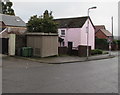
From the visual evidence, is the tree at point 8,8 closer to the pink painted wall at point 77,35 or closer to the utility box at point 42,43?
the pink painted wall at point 77,35

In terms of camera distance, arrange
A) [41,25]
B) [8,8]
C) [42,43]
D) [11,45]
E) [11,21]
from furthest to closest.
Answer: [8,8], [11,21], [41,25], [11,45], [42,43]

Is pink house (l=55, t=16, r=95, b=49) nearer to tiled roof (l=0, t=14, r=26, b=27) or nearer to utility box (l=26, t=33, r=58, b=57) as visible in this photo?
tiled roof (l=0, t=14, r=26, b=27)

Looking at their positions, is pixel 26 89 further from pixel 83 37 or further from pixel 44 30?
pixel 83 37

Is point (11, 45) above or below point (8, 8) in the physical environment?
below

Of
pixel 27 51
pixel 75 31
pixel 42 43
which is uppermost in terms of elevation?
pixel 75 31

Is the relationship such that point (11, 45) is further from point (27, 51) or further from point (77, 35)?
point (77, 35)

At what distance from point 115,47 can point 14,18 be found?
2292 cm

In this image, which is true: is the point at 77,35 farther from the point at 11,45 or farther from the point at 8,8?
the point at 8,8

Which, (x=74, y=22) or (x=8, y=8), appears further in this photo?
(x=8, y=8)

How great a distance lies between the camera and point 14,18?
37.8m

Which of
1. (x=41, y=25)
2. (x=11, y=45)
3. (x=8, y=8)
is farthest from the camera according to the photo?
(x=8, y=8)

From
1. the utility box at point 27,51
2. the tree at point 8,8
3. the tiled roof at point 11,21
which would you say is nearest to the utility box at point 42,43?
the utility box at point 27,51

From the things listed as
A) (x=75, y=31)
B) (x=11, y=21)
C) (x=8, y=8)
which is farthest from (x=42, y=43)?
(x=8, y=8)

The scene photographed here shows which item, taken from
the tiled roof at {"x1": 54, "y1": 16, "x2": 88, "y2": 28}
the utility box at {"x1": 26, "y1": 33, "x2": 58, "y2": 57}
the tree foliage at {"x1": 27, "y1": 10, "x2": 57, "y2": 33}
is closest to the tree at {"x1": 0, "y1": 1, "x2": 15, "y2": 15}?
the tiled roof at {"x1": 54, "y1": 16, "x2": 88, "y2": 28}
